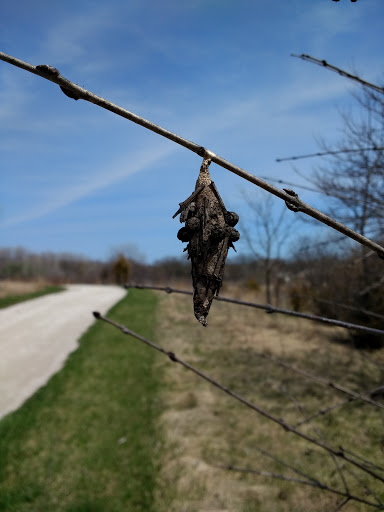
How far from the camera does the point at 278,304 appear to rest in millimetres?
18203

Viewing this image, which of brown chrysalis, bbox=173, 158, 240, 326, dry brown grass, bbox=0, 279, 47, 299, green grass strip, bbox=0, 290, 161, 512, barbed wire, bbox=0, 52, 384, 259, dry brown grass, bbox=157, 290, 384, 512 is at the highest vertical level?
barbed wire, bbox=0, 52, 384, 259

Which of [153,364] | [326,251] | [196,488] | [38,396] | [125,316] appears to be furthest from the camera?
Result: [125,316]

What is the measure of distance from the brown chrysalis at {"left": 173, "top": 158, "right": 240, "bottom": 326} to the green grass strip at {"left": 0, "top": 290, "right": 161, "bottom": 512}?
4769 mm

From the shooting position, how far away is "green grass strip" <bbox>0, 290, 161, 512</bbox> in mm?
5106

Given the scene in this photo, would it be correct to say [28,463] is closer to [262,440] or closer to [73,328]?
[262,440]

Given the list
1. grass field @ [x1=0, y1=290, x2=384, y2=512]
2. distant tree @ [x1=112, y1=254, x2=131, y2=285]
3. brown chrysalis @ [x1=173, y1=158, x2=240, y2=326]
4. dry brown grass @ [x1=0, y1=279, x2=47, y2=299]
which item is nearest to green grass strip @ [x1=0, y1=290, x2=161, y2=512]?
grass field @ [x1=0, y1=290, x2=384, y2=512]

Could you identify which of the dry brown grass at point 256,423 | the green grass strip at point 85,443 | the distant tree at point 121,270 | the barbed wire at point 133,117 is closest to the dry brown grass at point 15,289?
the green grass strip at point 85,443

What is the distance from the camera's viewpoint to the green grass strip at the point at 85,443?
16.8 feet

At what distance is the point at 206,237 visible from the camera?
0.67 meters

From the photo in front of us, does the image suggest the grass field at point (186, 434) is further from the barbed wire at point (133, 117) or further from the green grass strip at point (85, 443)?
the barbed wire at point (133, 117)

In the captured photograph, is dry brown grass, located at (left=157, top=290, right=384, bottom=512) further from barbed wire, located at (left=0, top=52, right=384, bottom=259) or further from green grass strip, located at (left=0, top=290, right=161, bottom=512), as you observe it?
barbed wire, located at (left=0, top=52, right=384, bottom=259)

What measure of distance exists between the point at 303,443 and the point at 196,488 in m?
1.54

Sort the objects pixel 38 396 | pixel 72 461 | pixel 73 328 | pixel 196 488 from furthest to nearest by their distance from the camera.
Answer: pixel 73 328 → pixel 38 396 → pixel 72 461 → pixel 196 488

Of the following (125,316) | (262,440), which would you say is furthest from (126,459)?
(125,316)
